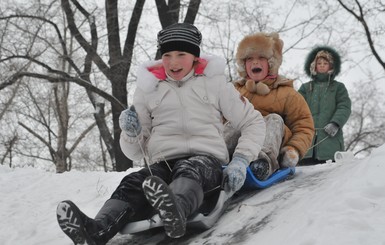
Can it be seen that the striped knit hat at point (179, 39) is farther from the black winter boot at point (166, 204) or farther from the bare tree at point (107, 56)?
the bare tree at point (107, 56)

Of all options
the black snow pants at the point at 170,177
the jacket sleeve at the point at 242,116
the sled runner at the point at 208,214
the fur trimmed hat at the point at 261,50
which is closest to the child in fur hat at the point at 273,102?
the fur trimmed hat at the point at 261,50

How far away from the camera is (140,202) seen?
275 centimetres

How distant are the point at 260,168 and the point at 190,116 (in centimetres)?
73

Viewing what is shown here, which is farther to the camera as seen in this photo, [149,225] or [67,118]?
[67,118]

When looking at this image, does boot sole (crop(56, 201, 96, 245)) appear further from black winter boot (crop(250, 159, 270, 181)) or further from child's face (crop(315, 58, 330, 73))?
child's face (crop(315, 58, 330, 73))

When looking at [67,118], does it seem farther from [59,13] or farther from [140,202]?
[140,202]

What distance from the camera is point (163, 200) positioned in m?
2.26

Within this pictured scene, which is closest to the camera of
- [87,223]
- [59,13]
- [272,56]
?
[87,223]

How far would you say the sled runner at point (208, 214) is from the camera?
2.59 meters

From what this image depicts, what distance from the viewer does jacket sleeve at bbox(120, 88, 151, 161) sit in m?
3.12

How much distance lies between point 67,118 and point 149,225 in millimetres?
14541

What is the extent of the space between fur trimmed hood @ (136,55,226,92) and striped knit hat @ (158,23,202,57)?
0.10m

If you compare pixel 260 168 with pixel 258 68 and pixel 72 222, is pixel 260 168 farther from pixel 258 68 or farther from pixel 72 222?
pixel 72 222

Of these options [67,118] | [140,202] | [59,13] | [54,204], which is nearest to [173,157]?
[140,202]
